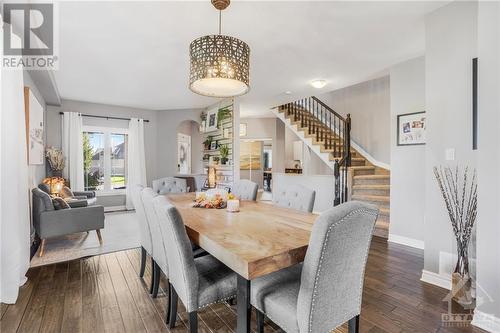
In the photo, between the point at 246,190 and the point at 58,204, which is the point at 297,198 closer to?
the point at 246,190

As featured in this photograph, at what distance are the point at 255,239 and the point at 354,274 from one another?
0.57 m

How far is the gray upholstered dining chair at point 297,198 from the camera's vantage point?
252 centimetres

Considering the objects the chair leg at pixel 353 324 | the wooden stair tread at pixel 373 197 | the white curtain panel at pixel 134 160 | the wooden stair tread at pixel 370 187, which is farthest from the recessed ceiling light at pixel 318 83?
the white curtain panel at pixel 134 160

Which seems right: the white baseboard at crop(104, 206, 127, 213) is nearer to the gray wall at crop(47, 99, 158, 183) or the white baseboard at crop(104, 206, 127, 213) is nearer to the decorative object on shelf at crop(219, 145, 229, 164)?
the gray wall at crop(47, 99, 158, 183)

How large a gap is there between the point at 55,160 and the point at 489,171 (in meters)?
6.72

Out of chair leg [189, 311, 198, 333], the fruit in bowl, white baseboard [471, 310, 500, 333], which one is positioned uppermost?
the fruit in bowl

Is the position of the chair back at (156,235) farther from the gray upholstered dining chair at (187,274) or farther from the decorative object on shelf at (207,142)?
the decorative object on shelf at (207,142)

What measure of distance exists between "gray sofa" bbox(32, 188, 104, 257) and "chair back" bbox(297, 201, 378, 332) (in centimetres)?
349

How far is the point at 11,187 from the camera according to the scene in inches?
91.6

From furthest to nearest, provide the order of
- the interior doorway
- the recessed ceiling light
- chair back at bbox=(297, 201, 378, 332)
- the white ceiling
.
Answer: the interior doorway < the recessed ceiling light < the white ceiling < chair back at bbox=(297, 201, 378, 332)

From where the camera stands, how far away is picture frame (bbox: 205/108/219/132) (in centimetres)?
606

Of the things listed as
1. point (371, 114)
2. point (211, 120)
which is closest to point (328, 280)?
point (371, 114)

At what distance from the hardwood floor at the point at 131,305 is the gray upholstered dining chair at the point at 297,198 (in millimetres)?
949

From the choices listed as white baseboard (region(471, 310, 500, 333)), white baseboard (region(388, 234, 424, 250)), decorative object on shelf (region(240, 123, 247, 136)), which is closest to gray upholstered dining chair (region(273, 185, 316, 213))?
white baseboard (region(471, 310, 500, 333))
